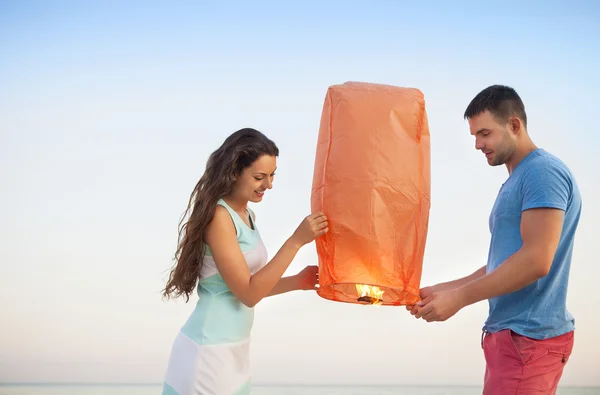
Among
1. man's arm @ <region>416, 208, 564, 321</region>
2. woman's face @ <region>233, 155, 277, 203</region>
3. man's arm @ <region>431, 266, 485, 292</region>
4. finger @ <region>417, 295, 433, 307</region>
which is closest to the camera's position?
man's arm @ <region>416, 208, 564, 321</region>

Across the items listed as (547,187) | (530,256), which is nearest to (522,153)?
(547,187)

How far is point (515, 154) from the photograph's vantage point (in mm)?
2502

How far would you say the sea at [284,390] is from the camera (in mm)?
8109

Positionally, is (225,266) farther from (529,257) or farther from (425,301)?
(529,257)

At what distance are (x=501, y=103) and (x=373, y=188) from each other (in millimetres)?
572

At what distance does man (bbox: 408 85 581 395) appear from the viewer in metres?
2.29

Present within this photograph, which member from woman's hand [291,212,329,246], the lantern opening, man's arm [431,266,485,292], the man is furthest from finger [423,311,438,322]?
woman's hand [291,212,329,246]

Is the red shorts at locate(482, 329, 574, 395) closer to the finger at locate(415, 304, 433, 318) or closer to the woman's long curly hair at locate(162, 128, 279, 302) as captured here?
the finger at locate(415, 304, 433, 318)

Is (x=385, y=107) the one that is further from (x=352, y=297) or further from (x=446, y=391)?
(x=446, y=391)

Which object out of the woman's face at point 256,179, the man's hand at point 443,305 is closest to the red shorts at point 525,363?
the man's hand at point 443,305

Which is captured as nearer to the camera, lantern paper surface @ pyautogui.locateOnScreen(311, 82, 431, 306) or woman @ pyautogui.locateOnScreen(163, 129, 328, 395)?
lantern paper surface @ pyautogui.locateOnScreen(311, 82, 431, 306)

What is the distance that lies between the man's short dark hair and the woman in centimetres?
72

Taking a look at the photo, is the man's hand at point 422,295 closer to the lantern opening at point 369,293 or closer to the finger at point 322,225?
the lantern opening at point 369,293

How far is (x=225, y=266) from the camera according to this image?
2.55 metres
